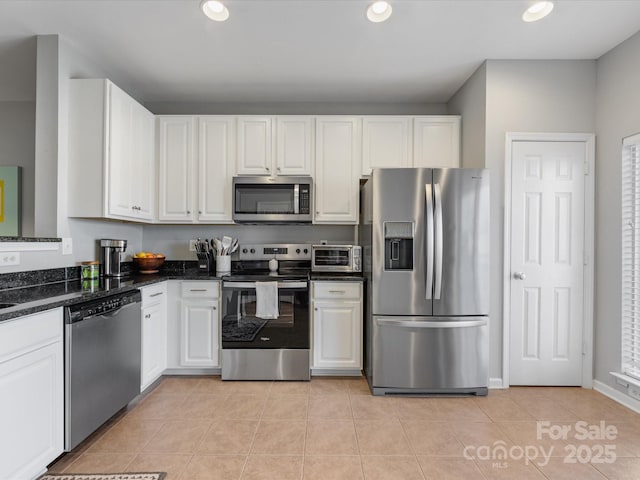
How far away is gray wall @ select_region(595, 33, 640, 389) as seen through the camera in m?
2.58

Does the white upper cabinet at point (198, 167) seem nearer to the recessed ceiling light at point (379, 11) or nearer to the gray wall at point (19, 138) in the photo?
the gray wall at point (19, 138)

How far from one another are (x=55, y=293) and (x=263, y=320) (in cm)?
149

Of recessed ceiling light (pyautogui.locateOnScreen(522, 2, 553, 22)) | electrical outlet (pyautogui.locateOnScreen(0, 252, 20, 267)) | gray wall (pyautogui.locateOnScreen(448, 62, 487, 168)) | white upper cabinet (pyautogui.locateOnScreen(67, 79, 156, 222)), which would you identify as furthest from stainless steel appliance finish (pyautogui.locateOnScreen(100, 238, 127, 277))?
recessed ceiling light (pyautogui.locateOnScreen(522, 2, 553, 22))

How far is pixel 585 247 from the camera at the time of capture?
2.88 m

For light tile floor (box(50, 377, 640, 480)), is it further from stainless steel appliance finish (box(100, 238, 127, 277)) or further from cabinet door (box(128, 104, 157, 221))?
cabinet door (box(128, 104, 157, 221))

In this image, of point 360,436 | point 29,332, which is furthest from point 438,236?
point 29,332

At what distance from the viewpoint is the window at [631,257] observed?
2545 mm

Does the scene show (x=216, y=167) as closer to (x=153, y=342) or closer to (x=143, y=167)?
(x=143, y=167)

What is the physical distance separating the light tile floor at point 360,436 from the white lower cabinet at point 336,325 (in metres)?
0.28

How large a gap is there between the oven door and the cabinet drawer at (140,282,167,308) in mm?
506

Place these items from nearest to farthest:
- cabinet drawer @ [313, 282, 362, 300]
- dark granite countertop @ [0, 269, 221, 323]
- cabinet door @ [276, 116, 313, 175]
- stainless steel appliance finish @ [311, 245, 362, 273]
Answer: dark granite countertop @ [0, 269, 221, 323], cabinet drawer @ [313, 282, 362, 300], stainless steel appliance finish @ [311, 245, 362, 273], cabinet door @ [276, 116, 313, 175]

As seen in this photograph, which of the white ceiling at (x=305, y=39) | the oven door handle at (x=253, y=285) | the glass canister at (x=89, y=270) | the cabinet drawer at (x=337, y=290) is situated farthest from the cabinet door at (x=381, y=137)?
the glass canister at (x=89, y=270)

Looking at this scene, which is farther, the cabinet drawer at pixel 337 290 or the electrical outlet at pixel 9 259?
the cabinet drawer at pixel 337 290

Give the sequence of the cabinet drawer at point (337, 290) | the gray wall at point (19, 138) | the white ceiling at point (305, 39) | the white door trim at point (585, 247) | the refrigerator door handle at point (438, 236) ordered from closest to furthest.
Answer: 1. the white ceiling at point (305, 39)
2. the refrigerator door handle at point (438, 236)
3. the white door trim at point (585, 247)
4. the cabinet drawer at point (337, 290)
5. the gray wall at point (19, 138)
